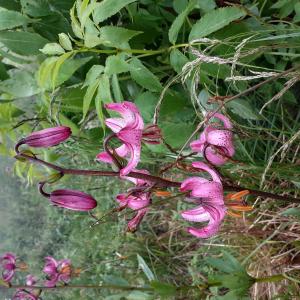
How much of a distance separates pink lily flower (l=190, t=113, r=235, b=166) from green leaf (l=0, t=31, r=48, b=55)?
1.20 ft

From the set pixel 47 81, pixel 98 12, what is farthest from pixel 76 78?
pixel 98 12

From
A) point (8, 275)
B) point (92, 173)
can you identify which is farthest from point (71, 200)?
point (8, 275)

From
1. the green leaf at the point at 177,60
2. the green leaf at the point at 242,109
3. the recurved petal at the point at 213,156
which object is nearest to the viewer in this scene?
the recurved petal at the point at 213,156

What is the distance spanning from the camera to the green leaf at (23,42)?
2.97 ft

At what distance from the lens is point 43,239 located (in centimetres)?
271

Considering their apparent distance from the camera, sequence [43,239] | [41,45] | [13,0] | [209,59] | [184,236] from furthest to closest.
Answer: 1. [43,239]
2. [184,236]
3. [13,0]
4. [41,45]
5. [209,59]

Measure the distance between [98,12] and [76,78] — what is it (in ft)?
1.40

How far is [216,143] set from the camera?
2.35 ft

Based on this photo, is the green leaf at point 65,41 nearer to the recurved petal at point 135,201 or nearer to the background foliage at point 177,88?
the background foliage at point 177,88

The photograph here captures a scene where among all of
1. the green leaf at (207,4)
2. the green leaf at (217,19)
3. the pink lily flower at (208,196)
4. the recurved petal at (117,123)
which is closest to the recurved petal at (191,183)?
the pink lily flower at (208,196)

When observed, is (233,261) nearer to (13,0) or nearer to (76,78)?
(76,78)

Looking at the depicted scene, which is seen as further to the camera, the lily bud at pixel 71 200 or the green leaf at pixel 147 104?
the green leaf at pixel 147 104

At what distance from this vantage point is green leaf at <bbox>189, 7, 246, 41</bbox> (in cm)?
72

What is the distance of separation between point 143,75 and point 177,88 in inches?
12.7
